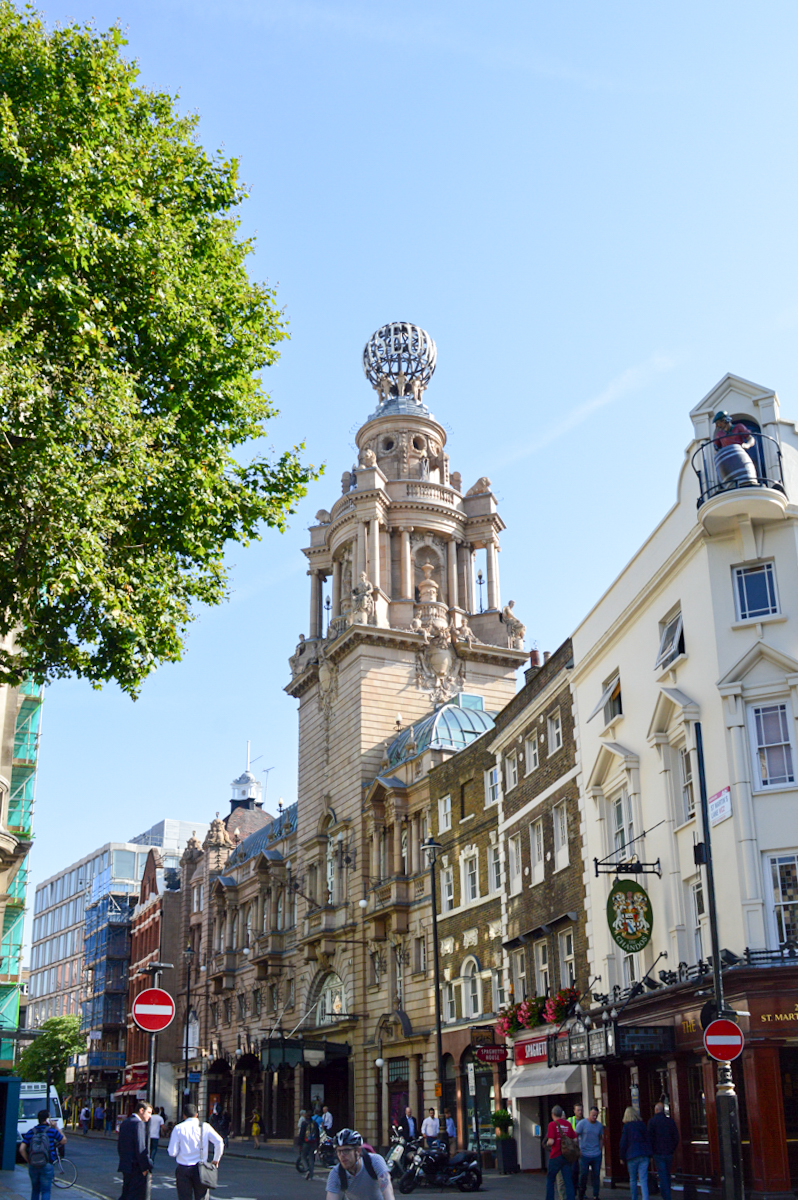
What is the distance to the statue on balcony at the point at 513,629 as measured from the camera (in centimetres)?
6266

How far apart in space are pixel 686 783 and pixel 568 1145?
7.21 metres

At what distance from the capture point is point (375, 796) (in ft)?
166

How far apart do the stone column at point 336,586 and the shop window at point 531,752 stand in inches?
1149

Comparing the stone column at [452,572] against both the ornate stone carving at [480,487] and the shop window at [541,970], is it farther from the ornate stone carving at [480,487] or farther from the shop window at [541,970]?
the shop window at [541,970]

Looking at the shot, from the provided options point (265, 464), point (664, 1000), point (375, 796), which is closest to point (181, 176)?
point (265, 464)

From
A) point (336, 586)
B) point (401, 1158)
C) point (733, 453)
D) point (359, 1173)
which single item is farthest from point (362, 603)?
point (359, 1173)

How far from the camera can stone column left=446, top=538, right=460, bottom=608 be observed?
62656 millimetres

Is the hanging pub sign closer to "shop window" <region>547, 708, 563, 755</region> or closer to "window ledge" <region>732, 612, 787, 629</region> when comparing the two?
"window ledge" <region>732, 612, 787, 629</region>

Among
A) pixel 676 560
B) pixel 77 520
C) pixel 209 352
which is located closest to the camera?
pixel 77 520

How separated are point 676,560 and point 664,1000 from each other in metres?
8.64

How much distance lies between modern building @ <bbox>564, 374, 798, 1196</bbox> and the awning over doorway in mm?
1532

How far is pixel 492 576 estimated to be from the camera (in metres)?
65.2

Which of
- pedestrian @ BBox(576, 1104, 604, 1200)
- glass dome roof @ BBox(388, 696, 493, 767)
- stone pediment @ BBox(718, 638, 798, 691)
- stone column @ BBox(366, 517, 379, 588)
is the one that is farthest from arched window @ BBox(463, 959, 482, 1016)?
stone column @ BBox(366, 517, 379, 588)

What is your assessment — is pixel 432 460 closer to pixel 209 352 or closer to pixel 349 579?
pixel 349 579
